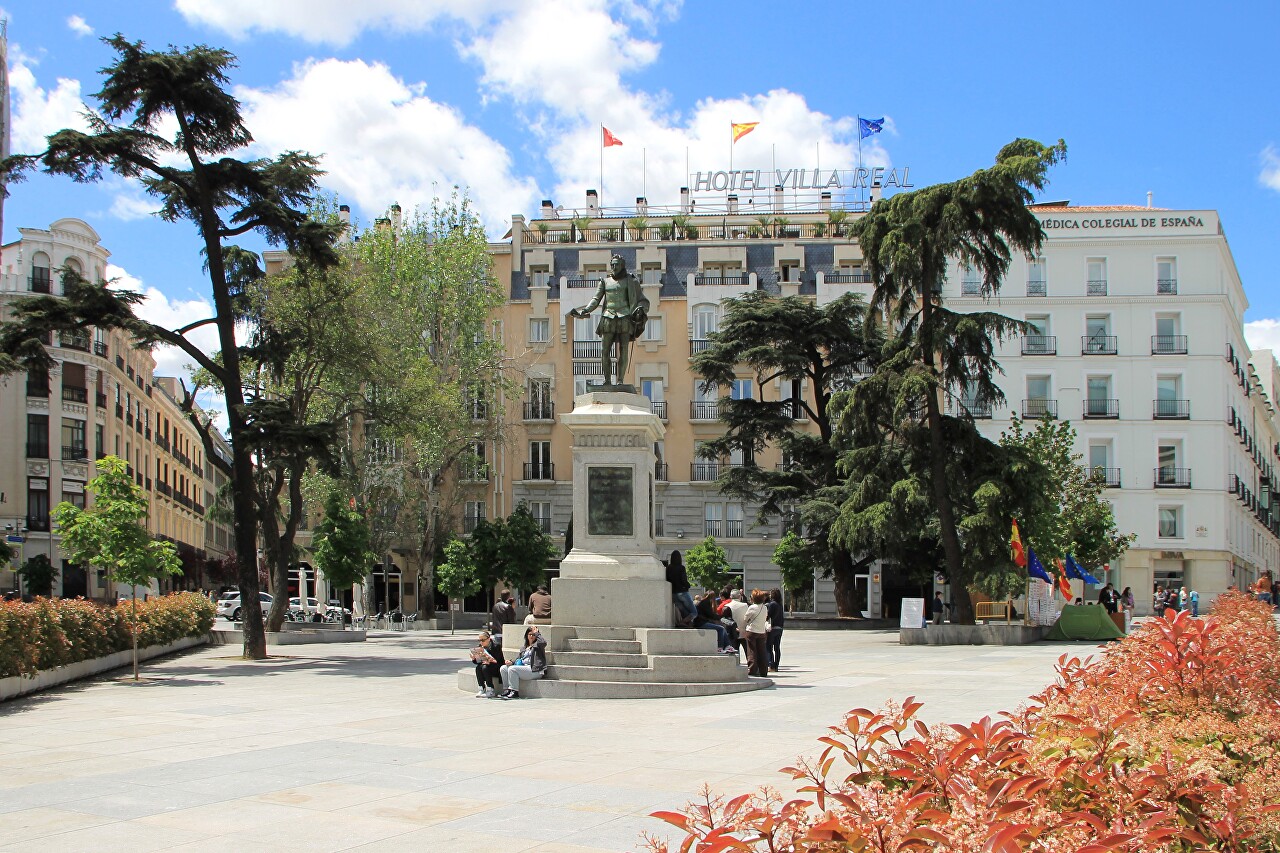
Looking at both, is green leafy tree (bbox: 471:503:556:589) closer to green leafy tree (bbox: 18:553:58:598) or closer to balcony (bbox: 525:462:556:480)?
balcony (bbox: 525:462:556:480)

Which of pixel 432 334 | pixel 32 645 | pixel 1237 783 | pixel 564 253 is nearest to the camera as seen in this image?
pixel 1237 783

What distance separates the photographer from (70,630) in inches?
738

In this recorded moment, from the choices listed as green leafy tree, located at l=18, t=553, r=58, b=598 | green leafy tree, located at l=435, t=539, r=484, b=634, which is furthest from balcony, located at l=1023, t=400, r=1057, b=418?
green leafy tree, located at l=18, t=553, r=58, b=598

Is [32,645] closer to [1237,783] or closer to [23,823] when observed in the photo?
[23,823]

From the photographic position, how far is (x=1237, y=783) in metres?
4.23

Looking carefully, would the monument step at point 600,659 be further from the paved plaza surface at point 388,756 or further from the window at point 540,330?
the window at point 540,330

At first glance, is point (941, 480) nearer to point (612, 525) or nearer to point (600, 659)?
point (612, 525)

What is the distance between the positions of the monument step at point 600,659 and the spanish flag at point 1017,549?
1545cm

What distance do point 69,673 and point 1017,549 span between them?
20605 millimetres

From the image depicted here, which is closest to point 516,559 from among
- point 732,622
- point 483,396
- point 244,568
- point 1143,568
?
point 483,396

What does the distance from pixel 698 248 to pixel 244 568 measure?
34.1 m

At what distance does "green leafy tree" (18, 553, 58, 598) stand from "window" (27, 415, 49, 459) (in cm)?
A: 615

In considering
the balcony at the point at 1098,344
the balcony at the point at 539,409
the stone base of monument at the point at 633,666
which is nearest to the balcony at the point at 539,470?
the balcony at the point at 539,409

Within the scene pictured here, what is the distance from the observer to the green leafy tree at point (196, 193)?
23906 mm
